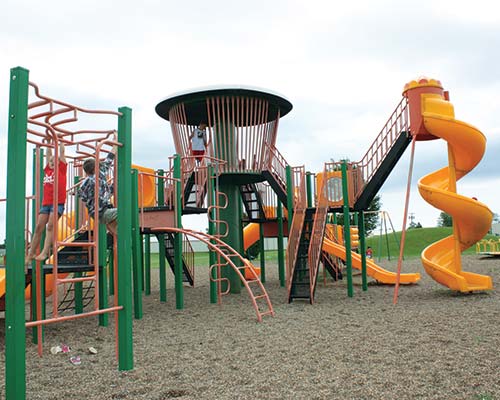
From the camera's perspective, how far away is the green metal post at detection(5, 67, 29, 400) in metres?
4.25

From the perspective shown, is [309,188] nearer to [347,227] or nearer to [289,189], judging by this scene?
[289,189]

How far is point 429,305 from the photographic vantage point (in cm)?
1052

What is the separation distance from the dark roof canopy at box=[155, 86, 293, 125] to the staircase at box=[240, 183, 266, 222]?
2.47 m

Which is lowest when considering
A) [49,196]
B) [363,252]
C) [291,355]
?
[291,355]

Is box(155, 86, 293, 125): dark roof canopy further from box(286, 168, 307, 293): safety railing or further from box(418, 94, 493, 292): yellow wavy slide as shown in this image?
box(418, 94, 493, 292): yellow wavy slide

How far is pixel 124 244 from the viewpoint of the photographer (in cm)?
555

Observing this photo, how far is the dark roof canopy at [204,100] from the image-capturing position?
1370 cm

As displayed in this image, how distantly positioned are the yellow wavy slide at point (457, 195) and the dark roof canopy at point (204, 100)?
178 inches

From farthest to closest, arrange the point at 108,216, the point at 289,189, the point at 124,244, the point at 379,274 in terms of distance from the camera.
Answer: the point at 379,274, the point at 289,189, the point at 108,216, the point at 124,244

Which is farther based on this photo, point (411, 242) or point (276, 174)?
point (411, 242)

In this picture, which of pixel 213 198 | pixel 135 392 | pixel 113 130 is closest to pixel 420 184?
pixel 213 198

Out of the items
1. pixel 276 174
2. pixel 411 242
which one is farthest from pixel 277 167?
pixel 411 242

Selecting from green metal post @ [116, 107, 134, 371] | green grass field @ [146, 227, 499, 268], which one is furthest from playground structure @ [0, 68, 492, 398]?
green grass field @ [146, 227, 499, 268]

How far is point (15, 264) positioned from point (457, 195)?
9.77 m
